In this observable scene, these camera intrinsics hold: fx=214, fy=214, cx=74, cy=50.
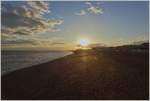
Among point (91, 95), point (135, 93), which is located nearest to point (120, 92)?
point (135, 93)

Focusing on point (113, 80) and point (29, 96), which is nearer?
point (29, 96)

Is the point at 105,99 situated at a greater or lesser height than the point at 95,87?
lesser

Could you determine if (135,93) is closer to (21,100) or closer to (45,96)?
(45,96)

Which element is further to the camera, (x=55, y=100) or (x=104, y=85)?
(x=104, y=85)

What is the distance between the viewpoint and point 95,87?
10.4 m

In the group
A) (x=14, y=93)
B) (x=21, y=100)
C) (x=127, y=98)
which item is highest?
(x=14, y=93)

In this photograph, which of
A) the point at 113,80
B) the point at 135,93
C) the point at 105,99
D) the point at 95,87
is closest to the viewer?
the point at 105,99

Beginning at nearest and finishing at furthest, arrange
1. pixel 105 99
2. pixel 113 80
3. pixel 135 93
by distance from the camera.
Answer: pixel 105 99, pixel 135 93, pixel 113 80

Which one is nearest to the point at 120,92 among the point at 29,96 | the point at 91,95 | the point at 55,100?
the point at 91,95

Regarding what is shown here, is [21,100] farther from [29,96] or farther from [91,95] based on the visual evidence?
[91,95]

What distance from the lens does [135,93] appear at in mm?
9266

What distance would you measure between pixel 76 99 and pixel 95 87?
1770 millimetres

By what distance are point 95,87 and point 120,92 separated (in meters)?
1.41

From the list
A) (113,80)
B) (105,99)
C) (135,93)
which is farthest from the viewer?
(113,80)
